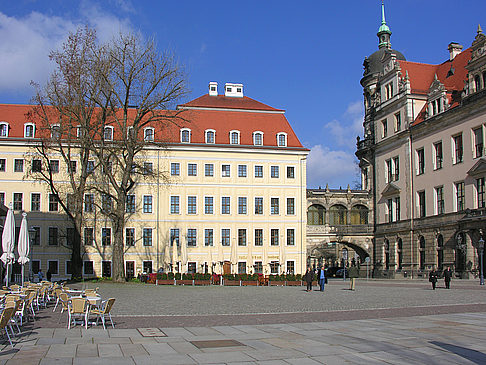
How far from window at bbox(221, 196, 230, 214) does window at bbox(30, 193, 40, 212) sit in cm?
1842

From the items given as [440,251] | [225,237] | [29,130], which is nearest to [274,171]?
[225,237]

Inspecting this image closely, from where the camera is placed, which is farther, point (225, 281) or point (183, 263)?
point (183, 263)

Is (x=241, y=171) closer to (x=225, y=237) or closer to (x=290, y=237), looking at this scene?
(x=225, y=237)

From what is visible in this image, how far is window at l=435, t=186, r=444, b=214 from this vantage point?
5641 cm

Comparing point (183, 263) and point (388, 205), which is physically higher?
point (388, 205)

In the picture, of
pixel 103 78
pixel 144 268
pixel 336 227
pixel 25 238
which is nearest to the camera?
pixel 25 238

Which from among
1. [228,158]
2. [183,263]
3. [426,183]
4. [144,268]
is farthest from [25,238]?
[426,183]

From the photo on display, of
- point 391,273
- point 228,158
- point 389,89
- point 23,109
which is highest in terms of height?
point 389,89

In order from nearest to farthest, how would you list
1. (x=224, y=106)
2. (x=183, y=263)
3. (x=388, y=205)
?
(x=183, y=263) < (x=224, y=106) < (x=388, y=205)

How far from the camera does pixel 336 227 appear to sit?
73312mm

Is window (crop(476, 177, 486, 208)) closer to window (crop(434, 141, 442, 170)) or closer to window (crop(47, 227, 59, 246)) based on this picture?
window (crop(434, 141, 442, 170))

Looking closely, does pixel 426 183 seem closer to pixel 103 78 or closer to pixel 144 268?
pixel 144 268

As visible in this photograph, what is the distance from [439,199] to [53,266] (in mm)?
39048

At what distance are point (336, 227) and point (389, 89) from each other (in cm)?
1875
